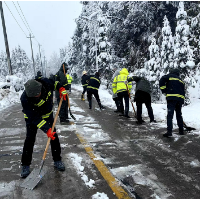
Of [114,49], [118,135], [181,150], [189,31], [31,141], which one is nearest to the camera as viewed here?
[31,141]

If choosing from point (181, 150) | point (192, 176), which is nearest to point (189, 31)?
point (181, 150)

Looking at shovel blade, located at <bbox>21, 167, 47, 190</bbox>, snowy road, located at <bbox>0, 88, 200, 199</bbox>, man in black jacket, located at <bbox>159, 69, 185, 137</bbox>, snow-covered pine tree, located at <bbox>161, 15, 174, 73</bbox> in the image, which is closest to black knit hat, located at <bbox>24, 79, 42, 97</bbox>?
shovel blade, located at <bbox>21, 167, 47, 190</bbox>

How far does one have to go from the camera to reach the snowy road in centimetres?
263

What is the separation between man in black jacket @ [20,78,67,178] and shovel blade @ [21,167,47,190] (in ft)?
0.65

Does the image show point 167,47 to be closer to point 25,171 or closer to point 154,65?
point 154,65

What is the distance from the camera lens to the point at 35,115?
3.16 metres

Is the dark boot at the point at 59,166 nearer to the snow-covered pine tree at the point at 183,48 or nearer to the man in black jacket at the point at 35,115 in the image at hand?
the man in black jacket at the point at 35,115

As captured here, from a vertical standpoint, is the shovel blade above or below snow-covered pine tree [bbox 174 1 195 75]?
below

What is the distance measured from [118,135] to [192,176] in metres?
2.39

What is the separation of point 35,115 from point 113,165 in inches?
63.1

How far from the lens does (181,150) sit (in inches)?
161

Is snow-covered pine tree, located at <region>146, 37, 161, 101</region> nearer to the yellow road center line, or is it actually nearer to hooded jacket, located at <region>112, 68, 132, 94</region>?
hooded jacket, located at <region>112, 68, 132, 94</region>

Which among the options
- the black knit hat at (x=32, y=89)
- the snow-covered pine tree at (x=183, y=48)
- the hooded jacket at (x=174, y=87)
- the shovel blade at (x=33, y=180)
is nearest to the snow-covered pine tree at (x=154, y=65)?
the snow-covered pine tree at (x=183, y=48)

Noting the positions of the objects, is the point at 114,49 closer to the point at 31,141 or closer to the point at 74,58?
the point at 74,58
